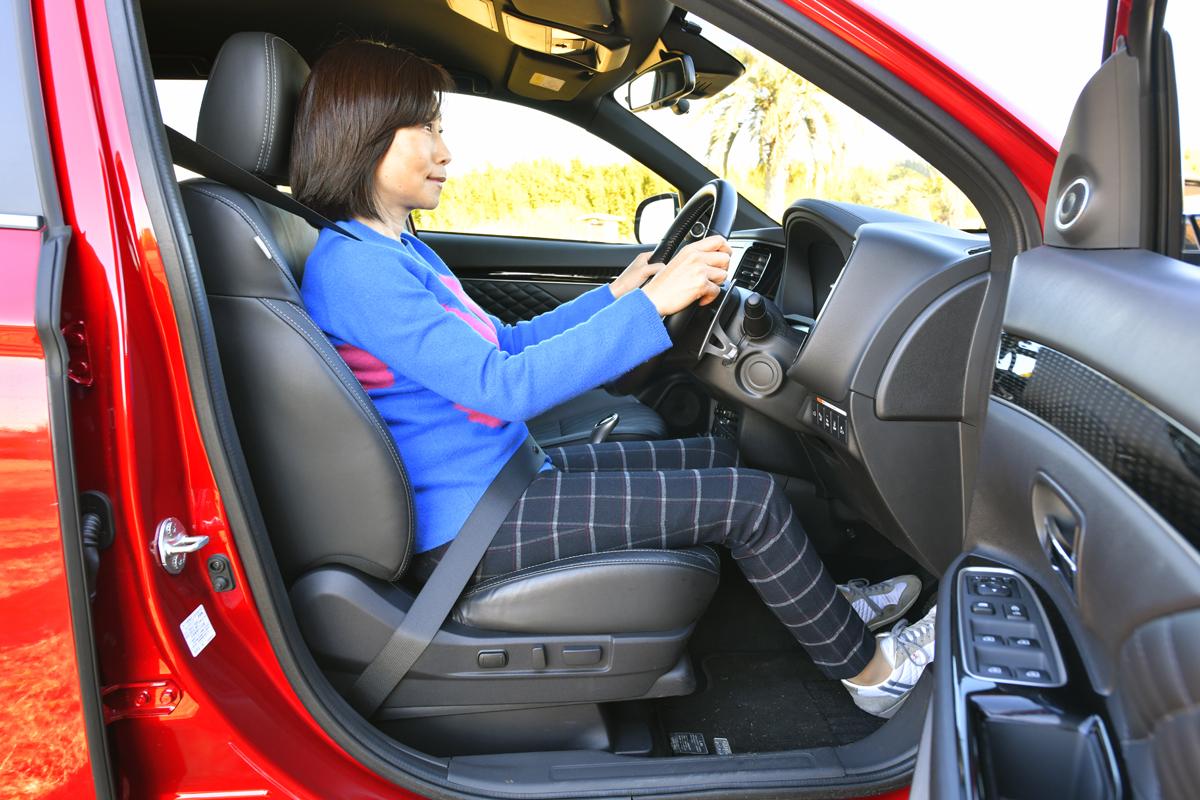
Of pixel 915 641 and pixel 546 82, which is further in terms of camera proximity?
pixel 546 82

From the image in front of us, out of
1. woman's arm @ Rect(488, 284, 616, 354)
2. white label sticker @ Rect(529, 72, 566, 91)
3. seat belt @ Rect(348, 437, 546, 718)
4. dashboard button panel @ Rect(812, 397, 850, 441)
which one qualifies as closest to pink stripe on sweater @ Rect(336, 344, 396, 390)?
seat belt @ Rect(348, 437, 546, 718)

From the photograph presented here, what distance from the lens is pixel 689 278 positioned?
133 cm

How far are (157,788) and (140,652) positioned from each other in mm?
193

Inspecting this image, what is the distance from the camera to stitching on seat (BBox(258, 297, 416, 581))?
3.82 ft

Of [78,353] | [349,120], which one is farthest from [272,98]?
[78,353]

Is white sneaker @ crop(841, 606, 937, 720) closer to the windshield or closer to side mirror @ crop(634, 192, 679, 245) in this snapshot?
the windshield

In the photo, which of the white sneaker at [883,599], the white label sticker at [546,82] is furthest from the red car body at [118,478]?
the white label sticker at [546,82]

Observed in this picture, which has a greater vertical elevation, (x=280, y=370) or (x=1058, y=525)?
(x=1058, y=525)

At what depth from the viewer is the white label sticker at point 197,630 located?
3.43 feet

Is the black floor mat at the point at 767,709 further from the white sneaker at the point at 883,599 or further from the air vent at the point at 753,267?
the air vent at the point at 753,267

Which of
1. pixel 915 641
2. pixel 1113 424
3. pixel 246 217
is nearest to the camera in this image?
pixel 1113 424

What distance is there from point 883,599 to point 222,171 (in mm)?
1411

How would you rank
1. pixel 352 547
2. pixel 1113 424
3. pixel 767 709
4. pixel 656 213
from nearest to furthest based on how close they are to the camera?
pixel 1113 424, pixel 352 547, pixel 767 709, pixel 656 213

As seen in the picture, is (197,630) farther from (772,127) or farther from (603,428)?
(772,127)
